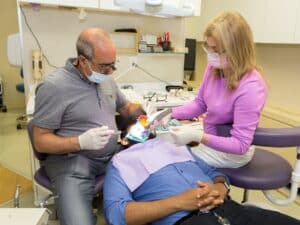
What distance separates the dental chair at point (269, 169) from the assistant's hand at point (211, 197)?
196 millimetres

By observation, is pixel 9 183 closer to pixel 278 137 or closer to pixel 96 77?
pixel 96 77

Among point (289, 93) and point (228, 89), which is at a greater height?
point (228, 89)

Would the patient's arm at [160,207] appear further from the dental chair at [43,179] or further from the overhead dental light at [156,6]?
the overhead dental light at [156,6]

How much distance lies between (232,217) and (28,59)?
6.55 ft

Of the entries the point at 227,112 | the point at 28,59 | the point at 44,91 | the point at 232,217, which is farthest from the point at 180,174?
the point at 28,59

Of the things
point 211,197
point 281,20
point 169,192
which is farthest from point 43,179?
point 281,20

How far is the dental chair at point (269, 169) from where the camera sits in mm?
1227

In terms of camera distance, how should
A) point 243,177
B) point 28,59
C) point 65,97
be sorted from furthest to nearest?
point 28,59 < point 65,97 < point 243,177

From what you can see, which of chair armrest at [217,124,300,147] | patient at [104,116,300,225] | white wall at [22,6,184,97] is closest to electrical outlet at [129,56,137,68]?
white wall at [22,6,184,97]

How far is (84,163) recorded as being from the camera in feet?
4.99

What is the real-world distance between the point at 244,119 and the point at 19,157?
8.40 ft

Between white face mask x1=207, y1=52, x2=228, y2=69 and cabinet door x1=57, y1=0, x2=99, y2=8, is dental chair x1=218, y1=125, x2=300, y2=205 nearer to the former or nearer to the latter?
white face mask x1=207, y1=52, x2=228, y2=69

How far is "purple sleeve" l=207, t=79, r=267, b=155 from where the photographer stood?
4.25 ft

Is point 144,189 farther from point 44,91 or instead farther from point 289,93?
point 289,93
